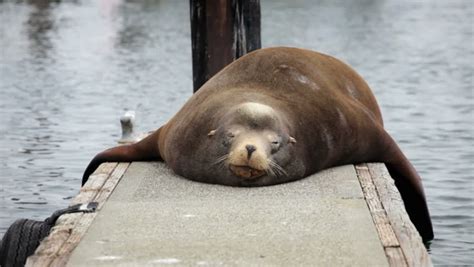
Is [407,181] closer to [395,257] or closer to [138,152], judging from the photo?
[138,152]

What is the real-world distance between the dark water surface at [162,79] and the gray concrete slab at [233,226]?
1.91 meters

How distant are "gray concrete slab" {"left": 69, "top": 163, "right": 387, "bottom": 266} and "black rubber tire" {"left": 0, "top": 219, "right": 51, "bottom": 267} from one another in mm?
472

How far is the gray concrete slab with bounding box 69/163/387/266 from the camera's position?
21.1ft

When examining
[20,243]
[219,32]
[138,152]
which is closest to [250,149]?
[20,243]

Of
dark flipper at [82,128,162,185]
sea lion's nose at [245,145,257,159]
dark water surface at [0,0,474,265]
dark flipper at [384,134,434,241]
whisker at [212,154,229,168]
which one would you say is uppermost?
sea lion's nose at [245,145,257,159]

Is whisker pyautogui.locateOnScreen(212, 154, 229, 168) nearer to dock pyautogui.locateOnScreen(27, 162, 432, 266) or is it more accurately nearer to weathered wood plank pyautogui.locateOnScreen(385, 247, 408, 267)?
dock pyautogui.locateOnScreen(27, 162, 432, 266)

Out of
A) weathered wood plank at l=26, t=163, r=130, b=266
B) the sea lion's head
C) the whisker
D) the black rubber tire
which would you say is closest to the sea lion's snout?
the sea lion's head

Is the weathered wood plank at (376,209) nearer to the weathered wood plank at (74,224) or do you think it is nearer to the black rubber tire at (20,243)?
the weathered wood plank at (74,224)

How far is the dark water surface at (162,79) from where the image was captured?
11828mm

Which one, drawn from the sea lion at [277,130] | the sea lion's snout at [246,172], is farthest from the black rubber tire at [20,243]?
the sea lion's snout at [246,172]

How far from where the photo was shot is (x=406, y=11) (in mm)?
34062

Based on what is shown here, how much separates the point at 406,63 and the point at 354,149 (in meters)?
13.3

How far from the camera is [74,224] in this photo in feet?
23.4

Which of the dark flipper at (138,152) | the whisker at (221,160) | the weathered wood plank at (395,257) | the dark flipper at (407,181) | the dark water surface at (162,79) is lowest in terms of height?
the dark water surface at (162,79)
